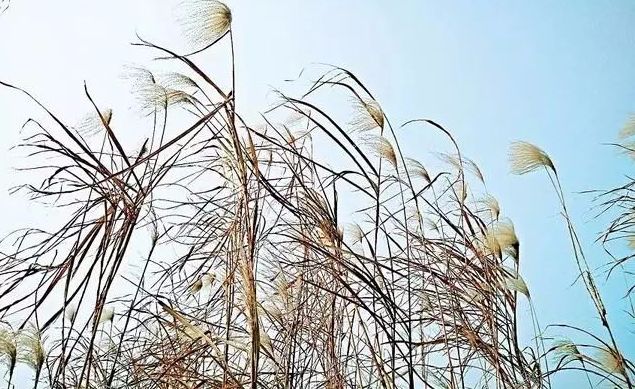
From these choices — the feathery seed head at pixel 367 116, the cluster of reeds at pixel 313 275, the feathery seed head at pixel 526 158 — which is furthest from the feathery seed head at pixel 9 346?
the feathery seed head at pixel 526 158

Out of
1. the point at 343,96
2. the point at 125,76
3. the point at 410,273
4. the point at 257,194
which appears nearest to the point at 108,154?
the point at 125,76

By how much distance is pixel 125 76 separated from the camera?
896mm

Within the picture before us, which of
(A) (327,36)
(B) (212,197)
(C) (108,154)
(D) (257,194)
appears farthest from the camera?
(A) (327,36)

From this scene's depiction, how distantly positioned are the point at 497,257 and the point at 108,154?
2.10ft

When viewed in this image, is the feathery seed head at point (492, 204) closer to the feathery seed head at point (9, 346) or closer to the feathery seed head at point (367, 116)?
the feathery seed head at point (367, 116)

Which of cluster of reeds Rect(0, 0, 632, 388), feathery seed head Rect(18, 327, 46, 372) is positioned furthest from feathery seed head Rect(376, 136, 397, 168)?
feathery seed head Rect(18, 327, 46, 372)

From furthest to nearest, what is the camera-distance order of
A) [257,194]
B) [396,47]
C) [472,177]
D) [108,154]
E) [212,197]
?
[396,47] < [472,177] < [212,197] < [108,154] < [257,194]

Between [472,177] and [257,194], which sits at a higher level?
[472,177]

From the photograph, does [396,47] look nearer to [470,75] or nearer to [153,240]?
[470,75]

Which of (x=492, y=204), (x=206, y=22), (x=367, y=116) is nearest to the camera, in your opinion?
(x=206, y=22)

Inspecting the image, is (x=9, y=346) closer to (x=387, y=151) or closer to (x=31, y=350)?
(x=31, y=350)

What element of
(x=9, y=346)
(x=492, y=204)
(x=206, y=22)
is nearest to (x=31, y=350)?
(x=9, y=346)

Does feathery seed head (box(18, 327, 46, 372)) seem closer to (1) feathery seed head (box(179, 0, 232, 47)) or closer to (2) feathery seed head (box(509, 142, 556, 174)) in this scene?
(1) feathery seed head (box(179, 0, 232, 47))

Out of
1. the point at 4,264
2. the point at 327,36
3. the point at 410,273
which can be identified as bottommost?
the point at 4,264
